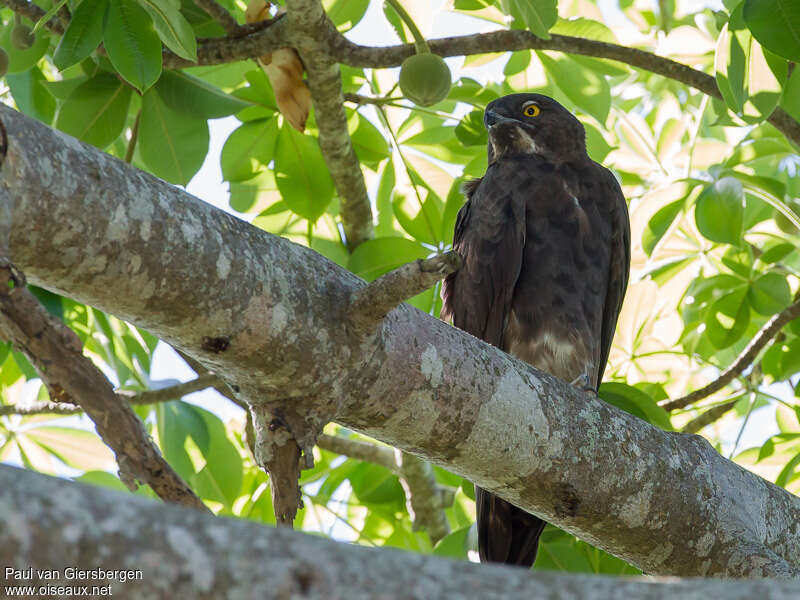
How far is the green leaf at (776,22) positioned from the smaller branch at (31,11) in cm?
182

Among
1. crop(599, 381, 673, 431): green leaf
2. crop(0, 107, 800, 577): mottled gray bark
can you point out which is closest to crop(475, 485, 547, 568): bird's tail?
crop(599, 381, 673, 431): green leaf

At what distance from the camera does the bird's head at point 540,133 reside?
3727 mm

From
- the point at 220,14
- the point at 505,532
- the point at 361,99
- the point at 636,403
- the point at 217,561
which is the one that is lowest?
the point at 217,561

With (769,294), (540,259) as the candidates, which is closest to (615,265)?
(540,259)

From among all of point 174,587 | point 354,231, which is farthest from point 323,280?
point 354,231

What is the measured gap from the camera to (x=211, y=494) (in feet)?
11.9

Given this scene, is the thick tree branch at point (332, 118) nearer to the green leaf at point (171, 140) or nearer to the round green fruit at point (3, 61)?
the green leaf at point (171, 140)

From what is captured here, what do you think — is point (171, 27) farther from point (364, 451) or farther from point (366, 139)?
point (364, 451)

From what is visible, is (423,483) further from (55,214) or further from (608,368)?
(55,214)

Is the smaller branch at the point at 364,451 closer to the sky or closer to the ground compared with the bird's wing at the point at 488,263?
closer to the ground

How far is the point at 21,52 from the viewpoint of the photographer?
2746mm

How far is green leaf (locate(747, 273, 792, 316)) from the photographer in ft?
11.4

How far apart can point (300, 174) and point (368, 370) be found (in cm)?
156

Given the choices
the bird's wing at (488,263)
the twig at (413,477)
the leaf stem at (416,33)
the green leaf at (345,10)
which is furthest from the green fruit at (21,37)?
the twig at (413,477)
